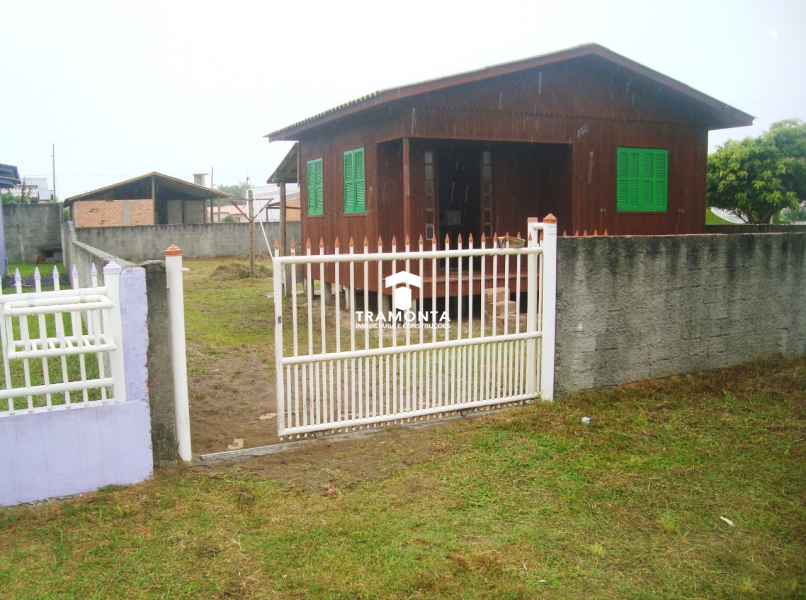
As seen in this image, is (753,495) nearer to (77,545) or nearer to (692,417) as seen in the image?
(692,417)

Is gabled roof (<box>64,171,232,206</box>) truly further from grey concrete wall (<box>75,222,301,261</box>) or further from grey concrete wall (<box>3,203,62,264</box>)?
grey concrete wall (<box>3,203,62,264</box>)

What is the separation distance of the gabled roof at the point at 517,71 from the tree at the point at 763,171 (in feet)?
37.4

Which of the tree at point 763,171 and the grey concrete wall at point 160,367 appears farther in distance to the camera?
the tree at point 763,171

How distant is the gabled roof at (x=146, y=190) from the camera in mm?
28375

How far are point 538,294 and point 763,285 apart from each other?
286 cm

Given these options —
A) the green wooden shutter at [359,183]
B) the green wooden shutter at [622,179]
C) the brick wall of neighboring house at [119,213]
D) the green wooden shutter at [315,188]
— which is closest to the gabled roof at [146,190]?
the brick wall of neighboring house at [119,213]

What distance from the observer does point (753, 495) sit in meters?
4.47

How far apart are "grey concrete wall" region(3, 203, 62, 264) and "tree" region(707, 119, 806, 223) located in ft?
79.1

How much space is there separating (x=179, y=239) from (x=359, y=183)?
1645cm

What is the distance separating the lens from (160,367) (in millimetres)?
4812

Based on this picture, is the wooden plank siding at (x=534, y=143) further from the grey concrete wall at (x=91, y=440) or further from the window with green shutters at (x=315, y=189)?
the grey concrete wall at (x=91, y=440)

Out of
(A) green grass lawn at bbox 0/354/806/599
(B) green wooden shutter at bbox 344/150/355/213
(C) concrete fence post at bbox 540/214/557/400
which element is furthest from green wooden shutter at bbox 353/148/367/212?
(A) green grass lawn at bbox 0/354/806/599

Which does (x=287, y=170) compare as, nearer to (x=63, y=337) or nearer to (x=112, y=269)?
(x=112, y=269)

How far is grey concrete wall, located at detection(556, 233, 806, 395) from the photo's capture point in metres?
6.29
